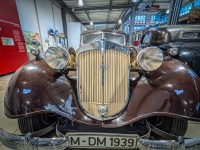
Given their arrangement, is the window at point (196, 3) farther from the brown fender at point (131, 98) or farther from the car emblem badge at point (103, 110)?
the car emblem badge at point (103, 110)

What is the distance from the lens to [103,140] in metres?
1.14

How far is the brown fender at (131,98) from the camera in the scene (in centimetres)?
115

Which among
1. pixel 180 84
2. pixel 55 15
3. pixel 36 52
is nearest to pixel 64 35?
pixel 55 15

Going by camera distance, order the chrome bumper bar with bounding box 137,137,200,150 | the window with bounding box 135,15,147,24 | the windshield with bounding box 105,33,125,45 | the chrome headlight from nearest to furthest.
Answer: the chrome bumper bar with bounding box 137,137,200,150 → the chrome headlight → the windshield with bounding box 105,33,125,45 → the window with bounding box 135,15,147,24

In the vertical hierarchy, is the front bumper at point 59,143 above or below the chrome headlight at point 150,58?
Result: below

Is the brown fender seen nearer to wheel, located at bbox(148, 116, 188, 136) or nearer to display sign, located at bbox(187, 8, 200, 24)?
wheel, located at bbox(148, 116, 188, 136)

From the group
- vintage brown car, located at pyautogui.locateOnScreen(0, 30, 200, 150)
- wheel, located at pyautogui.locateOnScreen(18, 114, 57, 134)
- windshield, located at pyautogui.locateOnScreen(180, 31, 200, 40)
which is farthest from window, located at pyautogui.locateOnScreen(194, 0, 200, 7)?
wheel, located at pyautogui.locateOnScreen(18, 114, 57, 134)

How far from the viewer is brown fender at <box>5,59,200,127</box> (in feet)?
3.78

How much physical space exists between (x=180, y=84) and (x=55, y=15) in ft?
38.7

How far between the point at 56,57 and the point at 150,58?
1027 mm

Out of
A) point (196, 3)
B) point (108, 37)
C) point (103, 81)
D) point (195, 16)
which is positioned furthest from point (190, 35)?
point (196, 3)

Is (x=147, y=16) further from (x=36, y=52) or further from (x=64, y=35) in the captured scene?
(x=36, y=52)

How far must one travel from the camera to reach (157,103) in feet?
3.86

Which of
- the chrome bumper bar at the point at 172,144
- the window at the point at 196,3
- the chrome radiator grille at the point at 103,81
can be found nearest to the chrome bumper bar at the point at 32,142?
the chrome radiator grille at the point at 103,81
